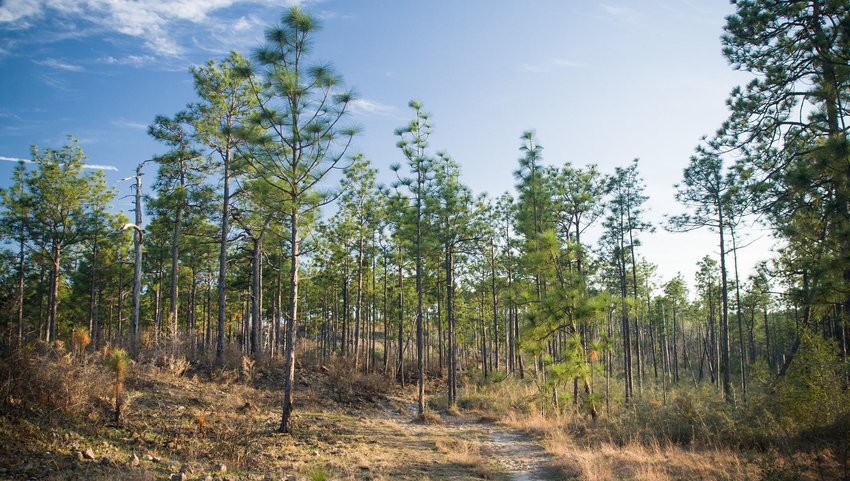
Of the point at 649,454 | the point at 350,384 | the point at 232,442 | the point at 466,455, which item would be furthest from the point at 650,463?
the point at 350,384

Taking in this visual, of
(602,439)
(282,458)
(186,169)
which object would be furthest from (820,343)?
(186,169)

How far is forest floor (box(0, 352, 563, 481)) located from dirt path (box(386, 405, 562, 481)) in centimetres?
3

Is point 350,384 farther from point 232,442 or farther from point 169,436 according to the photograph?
point 169,436

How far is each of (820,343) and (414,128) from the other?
14.8 metres

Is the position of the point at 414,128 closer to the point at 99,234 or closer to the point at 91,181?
the point at 91,181

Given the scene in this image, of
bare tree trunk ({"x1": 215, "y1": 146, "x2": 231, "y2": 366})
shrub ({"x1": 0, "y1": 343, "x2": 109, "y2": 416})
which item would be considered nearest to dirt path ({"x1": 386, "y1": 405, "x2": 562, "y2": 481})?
bare tree trunk ({"x1": 215, "y1": 146, "x2": 231, "y2": 366})

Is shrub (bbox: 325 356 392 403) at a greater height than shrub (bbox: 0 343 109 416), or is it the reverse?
shrub (bbox: 0 343 109 416)

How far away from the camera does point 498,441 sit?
13.0 meters

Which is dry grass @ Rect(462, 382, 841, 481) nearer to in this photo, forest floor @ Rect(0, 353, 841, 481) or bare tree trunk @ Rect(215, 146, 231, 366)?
forest floor @ Rect(0, 353, 841, 481)

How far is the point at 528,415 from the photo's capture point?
16.8 m

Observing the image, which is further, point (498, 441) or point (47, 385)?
point (498, 441)

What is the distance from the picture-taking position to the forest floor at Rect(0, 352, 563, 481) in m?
6.10

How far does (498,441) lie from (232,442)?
26.0 ft

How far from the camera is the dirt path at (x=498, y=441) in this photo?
9.40 meters
